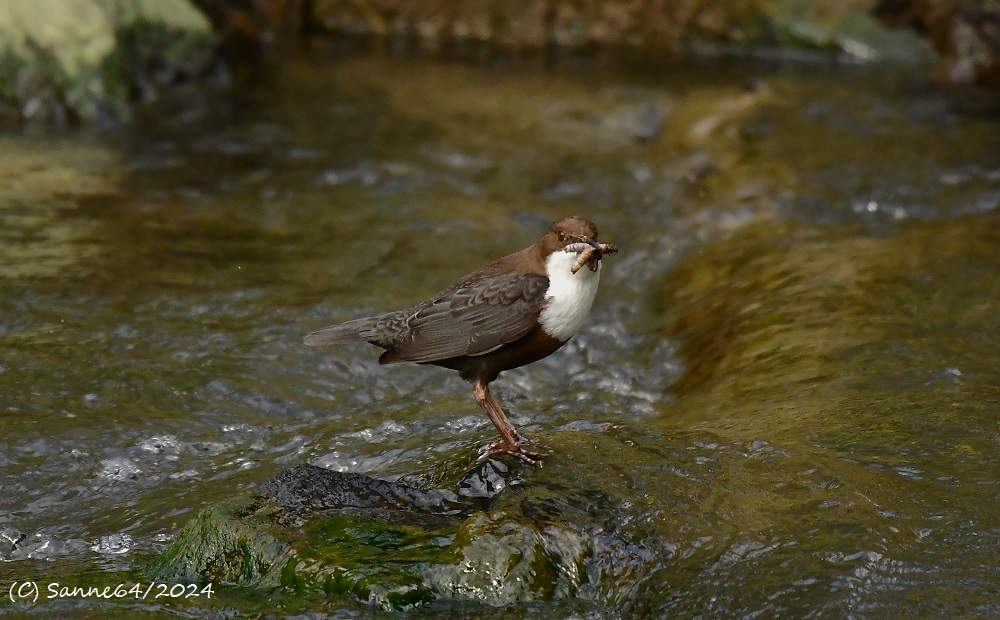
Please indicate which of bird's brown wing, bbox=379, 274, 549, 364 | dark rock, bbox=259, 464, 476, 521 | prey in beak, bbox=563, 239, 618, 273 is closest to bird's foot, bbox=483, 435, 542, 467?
dark rock, bbox=259, 464, 476, 521

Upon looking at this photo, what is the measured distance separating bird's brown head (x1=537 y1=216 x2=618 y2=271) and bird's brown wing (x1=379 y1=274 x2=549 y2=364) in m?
0.14

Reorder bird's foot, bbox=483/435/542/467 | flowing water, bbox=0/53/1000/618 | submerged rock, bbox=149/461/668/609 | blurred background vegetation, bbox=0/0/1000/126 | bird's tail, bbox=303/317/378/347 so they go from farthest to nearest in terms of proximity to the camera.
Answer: blurred background vegetation, bbox=0/0/1000/126
bird's tail, bbox=303/317/378/347
bird's foot, bbox=483/435/542/467
flowing water, bbox=0/53/1000/618
submerged rock, bbox=149/461/668/609

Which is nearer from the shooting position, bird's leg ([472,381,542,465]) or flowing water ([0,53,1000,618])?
flowing water ([0,53,1000,618])

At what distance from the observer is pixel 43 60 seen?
28.2 feet

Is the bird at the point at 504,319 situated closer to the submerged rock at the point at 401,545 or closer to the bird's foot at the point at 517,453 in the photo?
the bird's foot at the point at 517,453

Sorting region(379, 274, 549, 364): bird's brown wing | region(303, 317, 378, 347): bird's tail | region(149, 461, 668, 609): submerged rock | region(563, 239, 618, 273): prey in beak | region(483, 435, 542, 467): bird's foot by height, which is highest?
region(563, 239, 618, 273): prey in beak

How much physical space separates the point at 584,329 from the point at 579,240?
2.20 m

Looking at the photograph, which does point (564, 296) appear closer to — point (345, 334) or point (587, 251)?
point (587, 251)

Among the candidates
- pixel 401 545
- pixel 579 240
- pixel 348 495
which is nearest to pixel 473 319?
pixel 579 240

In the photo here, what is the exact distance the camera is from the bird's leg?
3.74m

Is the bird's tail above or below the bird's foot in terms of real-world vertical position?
above

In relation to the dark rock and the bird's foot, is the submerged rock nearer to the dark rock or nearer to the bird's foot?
the dark rock

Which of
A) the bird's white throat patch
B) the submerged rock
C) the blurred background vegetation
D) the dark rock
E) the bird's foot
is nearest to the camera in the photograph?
the submerged rock

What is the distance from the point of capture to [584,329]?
19.7 ft
